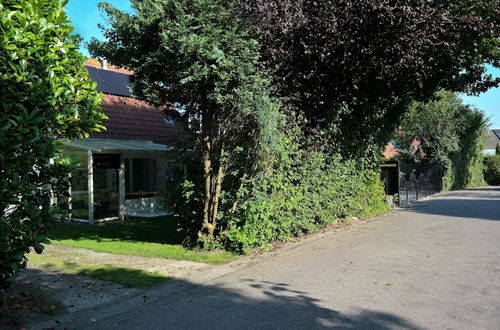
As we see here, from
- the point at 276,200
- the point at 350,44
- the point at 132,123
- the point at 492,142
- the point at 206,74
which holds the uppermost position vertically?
the point at 492,142

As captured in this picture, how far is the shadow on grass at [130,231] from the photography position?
1030cm

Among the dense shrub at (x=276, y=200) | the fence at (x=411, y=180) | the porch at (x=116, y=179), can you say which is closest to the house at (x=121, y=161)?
the porch at (x=116, y=179)

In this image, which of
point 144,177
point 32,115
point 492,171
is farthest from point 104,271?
point 492,171

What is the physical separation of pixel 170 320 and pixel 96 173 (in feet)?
33.3

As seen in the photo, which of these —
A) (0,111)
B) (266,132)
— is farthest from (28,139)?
(266,132)

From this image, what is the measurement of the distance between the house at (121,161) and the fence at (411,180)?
28.3 feet

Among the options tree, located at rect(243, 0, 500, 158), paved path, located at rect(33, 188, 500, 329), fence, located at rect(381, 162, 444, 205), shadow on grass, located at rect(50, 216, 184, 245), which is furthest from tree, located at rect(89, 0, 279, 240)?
fence, located at rect(381, 162, 444, 205)

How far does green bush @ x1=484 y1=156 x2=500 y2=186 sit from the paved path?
35.3m

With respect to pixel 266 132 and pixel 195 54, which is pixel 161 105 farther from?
pixel 266 132

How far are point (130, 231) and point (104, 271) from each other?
16.0ft

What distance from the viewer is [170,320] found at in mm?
4941

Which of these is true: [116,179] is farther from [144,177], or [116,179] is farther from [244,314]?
[244,314]

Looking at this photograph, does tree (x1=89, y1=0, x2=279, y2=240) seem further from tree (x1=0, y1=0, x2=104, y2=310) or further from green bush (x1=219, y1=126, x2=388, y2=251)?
tree (x1=0, y1=0, x2=104, y2=310)

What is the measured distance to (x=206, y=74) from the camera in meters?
7.05
